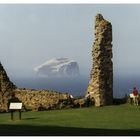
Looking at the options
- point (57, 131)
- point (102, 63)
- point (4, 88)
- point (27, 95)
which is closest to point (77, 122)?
point (57, 131)

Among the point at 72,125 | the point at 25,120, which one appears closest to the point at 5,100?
the point at 25,120

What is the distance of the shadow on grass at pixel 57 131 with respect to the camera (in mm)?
33500

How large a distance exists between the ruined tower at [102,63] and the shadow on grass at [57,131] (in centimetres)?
1315

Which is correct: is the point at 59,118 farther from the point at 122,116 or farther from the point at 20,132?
the point at 20,132

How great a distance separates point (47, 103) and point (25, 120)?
853cm

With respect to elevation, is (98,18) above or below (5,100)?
above

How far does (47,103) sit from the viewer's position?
47.9m

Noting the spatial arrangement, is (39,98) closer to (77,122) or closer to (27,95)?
(27,95)

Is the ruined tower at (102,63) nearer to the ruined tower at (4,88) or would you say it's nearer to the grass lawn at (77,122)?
the grass lawn at (77,122)

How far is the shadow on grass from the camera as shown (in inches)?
1319

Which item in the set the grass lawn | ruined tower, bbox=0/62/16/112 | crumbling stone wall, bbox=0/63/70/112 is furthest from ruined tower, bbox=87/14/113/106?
ruined tower, bbox=0/62/16/112

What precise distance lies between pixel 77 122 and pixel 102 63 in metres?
11.4

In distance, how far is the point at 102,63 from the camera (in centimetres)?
4881

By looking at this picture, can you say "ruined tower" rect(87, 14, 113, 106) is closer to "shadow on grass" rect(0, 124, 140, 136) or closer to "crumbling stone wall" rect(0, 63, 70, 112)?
"crumbling stone wall" rect(0, 63, 70, 112)
